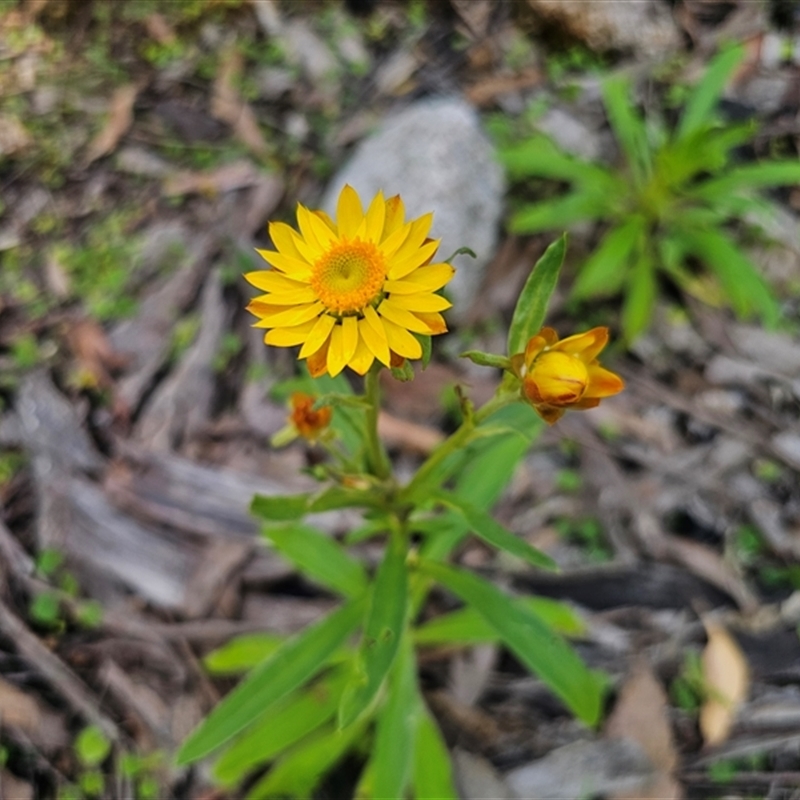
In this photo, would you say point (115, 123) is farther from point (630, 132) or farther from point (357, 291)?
point (357, 291)

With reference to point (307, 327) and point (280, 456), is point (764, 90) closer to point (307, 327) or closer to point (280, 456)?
point (280, 456)

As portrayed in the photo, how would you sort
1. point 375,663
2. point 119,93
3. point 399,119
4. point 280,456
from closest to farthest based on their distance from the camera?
point 375,663 → point 280,456 → point 399,119 → point 119,93

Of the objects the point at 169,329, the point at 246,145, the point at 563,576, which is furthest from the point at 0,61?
the point at 563,576

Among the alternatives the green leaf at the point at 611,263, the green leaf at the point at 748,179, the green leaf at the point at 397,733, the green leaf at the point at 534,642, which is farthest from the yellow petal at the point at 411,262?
the green leaf at the point at 748,179

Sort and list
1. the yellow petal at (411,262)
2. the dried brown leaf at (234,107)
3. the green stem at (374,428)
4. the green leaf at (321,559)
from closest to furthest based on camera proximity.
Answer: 1. the yellow petal at (411,262)
2. the green stem at (374,428)
3. the green leaf at (321,559)
4. the dried brown leaf at (234,107)

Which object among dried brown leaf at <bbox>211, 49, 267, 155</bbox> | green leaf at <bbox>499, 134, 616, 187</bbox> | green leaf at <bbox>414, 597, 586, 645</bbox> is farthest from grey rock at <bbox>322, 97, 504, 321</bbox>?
green leaf at <bbox>414, 597, 586, 645</bbox>

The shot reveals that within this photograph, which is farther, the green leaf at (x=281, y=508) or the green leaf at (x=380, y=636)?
the green leaf at (x=281, y=508)

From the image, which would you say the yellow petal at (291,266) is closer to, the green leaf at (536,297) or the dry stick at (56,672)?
the green leaf at (536,297)

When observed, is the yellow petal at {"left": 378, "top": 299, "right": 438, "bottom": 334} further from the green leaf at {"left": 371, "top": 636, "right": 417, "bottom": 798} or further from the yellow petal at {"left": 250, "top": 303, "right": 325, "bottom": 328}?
the green leaf at {"left": 371, "top": 636, "right": 417, "bottom": 798}
